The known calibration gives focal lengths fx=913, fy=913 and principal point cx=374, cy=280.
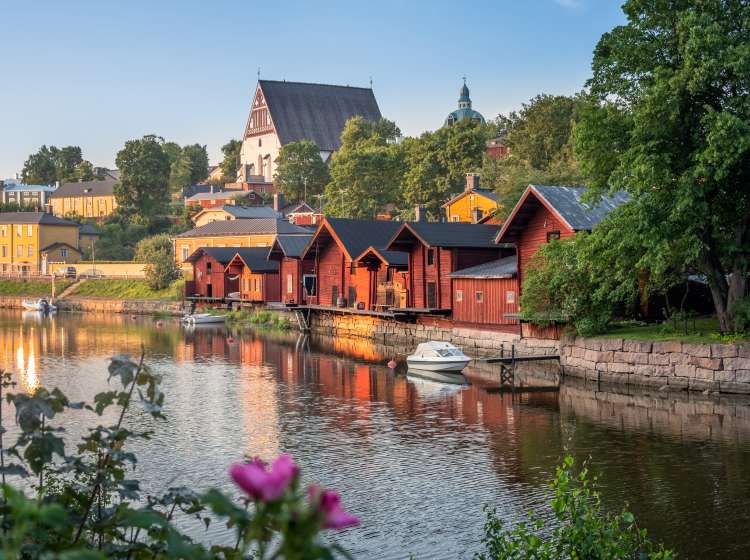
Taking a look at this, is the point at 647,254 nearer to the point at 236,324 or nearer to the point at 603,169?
the point at 603,169

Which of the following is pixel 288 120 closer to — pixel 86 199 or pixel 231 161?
pixel 231 161

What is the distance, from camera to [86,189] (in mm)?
149250

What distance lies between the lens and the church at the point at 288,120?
517 ft

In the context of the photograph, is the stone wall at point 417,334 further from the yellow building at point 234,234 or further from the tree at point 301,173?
Result: the tree at point 301,173

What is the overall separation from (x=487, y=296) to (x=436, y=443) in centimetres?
2250

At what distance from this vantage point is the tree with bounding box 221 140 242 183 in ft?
552

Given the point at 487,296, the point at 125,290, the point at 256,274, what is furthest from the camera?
the point at 125,290

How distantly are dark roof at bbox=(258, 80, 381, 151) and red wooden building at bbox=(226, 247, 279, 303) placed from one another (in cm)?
7880

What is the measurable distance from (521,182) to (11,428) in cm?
4279

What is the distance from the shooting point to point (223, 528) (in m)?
17.8

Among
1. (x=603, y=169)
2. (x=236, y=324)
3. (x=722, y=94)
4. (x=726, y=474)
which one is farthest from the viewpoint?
(x=236, y=324)

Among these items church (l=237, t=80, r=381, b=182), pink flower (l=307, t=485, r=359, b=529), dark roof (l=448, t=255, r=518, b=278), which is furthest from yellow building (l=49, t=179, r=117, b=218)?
pink flower (l=307, t=485, r=359, b=529)

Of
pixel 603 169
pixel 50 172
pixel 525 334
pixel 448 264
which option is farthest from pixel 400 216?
pixel 50 172

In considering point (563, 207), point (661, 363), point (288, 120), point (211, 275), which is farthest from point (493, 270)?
point (288, 120)
